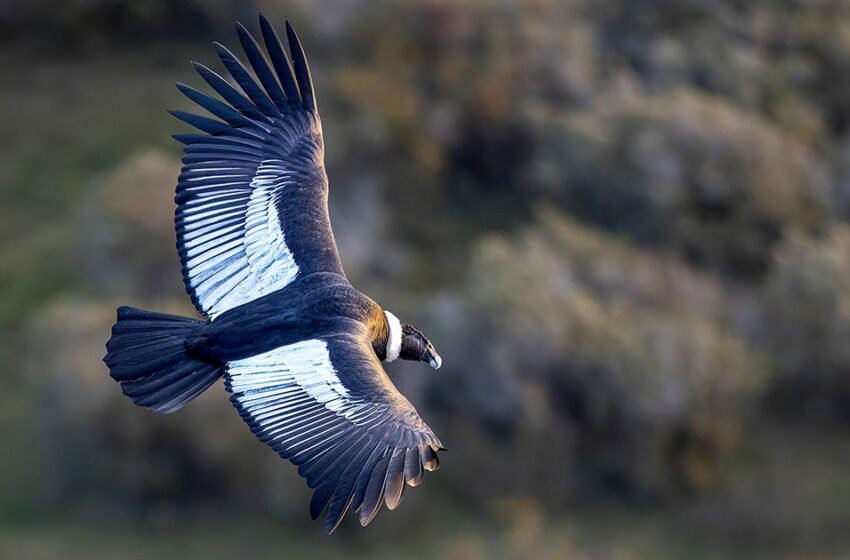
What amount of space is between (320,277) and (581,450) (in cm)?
2068

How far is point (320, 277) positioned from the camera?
10.5 meters

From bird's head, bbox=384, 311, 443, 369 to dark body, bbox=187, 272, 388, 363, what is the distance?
27cm

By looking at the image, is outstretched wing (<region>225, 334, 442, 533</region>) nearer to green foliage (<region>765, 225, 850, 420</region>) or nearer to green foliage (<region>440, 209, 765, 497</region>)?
green foliage (<region>440, 209, 765, 497</region>)

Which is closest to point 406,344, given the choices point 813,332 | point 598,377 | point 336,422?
point 336,422

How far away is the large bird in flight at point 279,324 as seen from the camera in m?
9.38

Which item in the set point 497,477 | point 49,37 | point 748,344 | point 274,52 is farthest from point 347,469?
point 49,37

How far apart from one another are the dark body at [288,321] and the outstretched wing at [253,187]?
0.63 ft

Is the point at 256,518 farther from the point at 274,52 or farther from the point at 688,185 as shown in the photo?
the point at 274,52

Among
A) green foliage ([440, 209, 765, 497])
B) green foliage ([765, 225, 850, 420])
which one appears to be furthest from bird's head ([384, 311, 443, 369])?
green foliage ([765, 225, 850, 420])

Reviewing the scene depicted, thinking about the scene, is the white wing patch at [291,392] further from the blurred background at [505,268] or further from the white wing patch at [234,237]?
the blurred background at [505,268]

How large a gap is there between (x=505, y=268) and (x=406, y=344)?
20.3 m

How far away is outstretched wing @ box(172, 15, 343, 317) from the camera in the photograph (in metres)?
10.6

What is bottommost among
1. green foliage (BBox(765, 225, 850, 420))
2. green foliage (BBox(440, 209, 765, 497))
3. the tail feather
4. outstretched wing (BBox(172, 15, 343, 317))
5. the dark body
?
the tail feather

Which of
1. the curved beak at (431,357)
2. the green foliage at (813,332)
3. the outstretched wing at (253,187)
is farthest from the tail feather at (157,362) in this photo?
the green foliage at (813,332)
